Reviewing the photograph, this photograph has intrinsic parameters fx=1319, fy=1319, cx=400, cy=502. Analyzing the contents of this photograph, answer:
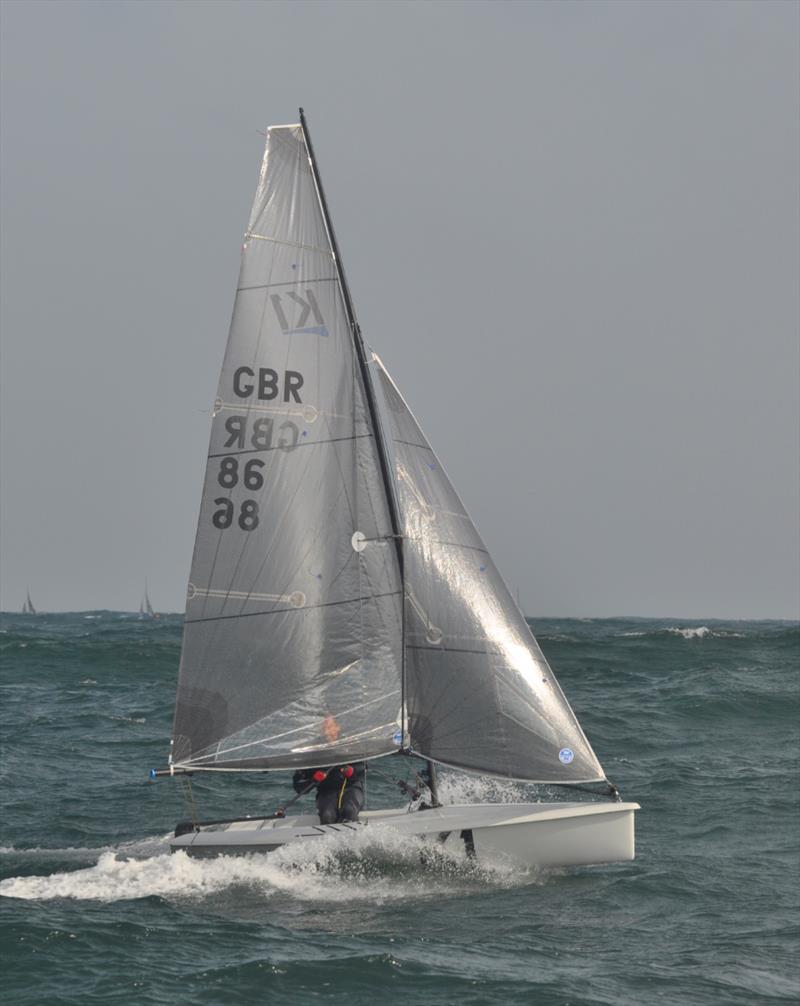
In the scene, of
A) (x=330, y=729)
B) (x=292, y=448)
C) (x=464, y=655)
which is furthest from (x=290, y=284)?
(x=330, y=729)

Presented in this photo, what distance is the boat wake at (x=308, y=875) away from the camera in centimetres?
1648

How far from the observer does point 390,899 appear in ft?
53.4

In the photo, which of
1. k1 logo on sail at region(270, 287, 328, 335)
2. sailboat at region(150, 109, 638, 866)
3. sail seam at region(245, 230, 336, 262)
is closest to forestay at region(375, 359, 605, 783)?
sailboat at region(150, 109, 638, 866)

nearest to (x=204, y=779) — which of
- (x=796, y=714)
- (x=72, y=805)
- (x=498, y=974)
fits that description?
(x=72, y=805)

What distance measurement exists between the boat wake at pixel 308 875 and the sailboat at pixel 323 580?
82 cm

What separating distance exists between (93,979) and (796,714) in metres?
22.2

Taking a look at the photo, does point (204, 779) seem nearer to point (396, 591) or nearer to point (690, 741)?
point (396, 591)

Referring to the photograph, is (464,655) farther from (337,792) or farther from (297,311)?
(297,311)

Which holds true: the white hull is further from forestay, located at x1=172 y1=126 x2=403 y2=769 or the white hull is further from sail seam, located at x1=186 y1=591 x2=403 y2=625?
sail seam, located at x1=186 y1=591 x2=403 y2=625

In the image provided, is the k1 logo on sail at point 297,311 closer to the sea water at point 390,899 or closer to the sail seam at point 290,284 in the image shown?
the sail seam at point 290,284

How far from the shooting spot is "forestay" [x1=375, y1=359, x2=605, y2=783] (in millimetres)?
18062

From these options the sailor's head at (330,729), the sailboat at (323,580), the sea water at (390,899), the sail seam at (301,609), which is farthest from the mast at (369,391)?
the sea water at (390,899)

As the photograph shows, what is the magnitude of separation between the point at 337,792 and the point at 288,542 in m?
3.57

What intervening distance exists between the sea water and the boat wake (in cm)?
3
